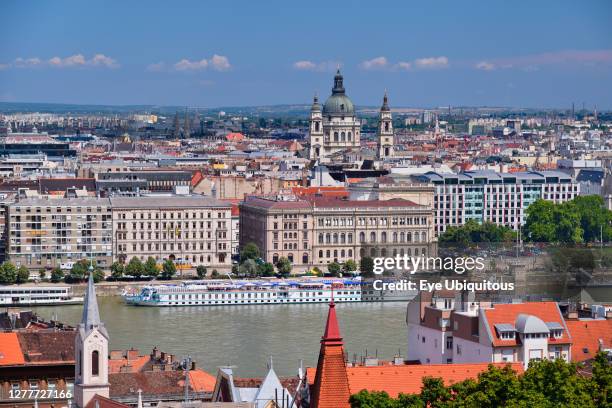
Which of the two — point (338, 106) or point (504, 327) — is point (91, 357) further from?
point (338, 106)

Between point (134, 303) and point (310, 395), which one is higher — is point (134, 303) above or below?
below

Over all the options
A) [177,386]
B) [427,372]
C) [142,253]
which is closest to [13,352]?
[177,386]

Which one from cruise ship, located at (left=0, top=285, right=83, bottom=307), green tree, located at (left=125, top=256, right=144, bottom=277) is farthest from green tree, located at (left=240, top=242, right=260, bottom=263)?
cruise ship, located at (left=0, top=285, right=83, bottom=307)

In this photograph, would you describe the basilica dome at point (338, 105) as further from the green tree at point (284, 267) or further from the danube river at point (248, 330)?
the danube river at point (248, 330)

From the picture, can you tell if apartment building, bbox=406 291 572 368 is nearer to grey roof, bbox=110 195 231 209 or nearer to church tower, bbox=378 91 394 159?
grey roof, bbox=110 195 231 209

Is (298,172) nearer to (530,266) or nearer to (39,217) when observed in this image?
(39,217)

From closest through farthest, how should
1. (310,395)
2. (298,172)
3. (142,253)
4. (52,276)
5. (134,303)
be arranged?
(310,395)
(134,303)
(52,276)
(142,253)
(298,172)

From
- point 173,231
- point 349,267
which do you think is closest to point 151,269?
point 173,231
